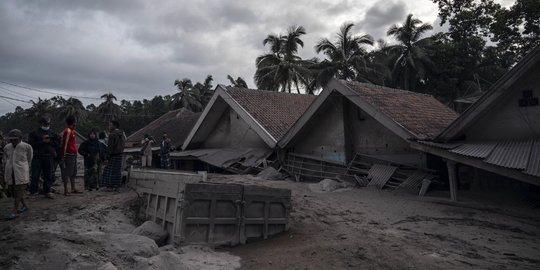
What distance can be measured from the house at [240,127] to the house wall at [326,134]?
1.17 m

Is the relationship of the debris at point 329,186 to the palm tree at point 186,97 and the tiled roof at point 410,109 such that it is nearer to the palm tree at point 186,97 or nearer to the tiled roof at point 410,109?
the tiled roof at point 410,109

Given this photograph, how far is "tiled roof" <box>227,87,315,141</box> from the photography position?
663 inches

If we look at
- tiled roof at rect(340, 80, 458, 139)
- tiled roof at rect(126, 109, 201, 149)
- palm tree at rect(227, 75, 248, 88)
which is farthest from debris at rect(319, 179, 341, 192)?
palm tree at rect(227, 75, 248, 88)

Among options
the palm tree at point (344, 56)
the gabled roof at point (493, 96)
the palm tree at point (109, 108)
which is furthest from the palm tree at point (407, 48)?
the palm tree at point (109, 108)

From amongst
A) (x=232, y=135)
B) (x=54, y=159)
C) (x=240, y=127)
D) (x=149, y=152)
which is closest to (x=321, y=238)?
(x=54, y=159)

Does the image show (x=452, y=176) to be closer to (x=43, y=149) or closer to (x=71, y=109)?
(x=43, y=149)

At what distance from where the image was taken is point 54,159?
9023 millimetres

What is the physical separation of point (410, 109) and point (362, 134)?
211 centimetres

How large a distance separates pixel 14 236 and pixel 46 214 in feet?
5.98

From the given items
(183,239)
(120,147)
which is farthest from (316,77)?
(183,239)

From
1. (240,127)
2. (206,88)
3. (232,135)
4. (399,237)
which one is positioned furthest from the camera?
(206,88)

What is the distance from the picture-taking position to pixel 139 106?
59344 millimetres

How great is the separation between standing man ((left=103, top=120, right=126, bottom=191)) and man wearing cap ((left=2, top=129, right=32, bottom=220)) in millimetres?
2626

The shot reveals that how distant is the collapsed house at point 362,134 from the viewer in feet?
40.4
